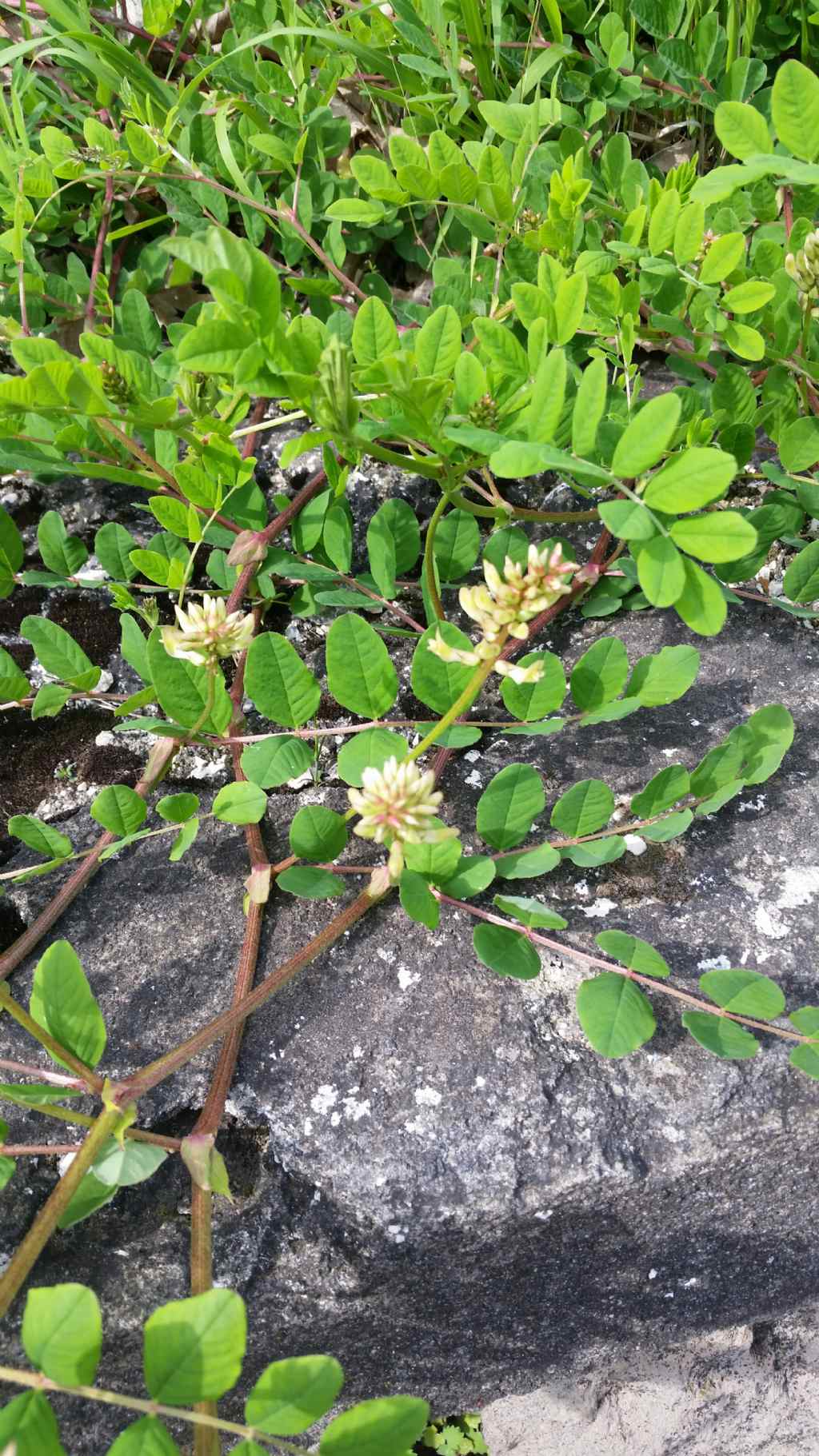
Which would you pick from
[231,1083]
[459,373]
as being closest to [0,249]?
[459,373]

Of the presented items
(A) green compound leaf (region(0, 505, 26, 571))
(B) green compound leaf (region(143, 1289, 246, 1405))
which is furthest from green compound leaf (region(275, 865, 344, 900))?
(A) green compound leaf (region(0, 505, 26, 571))

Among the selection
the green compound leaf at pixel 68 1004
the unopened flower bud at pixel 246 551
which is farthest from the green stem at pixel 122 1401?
the unopened flower bud at pixel 246 551

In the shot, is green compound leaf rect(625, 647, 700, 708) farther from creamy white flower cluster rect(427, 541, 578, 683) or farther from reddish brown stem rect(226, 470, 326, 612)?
reddish brown stem rect(226, 470, 326, 612)

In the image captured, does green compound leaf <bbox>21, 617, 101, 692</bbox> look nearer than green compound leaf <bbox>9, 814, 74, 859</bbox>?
No

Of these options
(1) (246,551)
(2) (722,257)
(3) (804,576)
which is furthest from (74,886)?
(2) (722,257)

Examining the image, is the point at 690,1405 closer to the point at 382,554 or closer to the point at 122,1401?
the point at 122,1401

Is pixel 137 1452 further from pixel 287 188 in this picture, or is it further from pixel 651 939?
pixel 287 188
